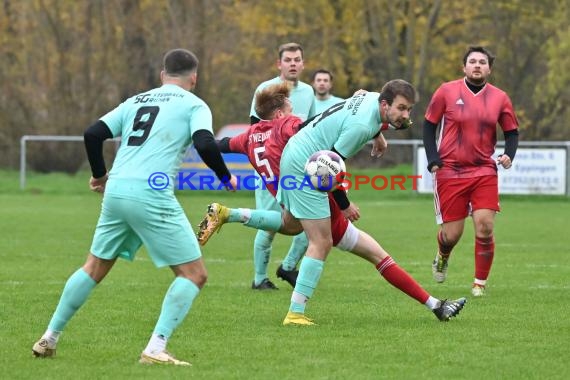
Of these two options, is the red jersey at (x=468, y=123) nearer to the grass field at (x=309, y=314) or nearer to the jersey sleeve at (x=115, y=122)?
the grass field at (x=309, y=314)

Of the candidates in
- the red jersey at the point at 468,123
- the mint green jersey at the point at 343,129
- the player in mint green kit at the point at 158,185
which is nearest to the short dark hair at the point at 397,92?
the mint green jersey at the point at 343,129

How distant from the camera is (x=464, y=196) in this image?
10.2 metres

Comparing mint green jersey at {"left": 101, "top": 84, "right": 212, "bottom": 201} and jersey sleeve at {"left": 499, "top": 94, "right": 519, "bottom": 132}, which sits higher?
mint green jersey at {"left": 101, "top": 84, "right": 212, "bottom": 201}

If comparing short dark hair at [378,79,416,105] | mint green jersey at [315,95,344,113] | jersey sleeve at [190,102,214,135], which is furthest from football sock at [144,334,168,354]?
mint green jersey at [315,95,344,113]

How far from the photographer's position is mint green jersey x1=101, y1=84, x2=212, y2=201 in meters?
6.53

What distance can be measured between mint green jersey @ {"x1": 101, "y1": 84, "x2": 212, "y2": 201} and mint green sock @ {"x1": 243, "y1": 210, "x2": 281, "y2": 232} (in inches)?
102

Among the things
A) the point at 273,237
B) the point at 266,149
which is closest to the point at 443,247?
the point at 273,237

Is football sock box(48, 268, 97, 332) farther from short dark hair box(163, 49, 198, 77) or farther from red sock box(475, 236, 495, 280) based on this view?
red sock box(475, 236, 495, 280)

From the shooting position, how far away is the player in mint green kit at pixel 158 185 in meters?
6.51

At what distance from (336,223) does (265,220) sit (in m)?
0.97

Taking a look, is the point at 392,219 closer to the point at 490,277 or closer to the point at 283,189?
the point at 490,277

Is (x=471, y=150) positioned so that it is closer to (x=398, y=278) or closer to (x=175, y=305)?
(x=398, y=278)

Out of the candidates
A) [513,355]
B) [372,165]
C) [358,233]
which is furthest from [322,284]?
[372,165]

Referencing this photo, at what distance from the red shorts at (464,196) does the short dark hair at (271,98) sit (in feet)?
6.24
